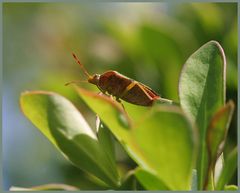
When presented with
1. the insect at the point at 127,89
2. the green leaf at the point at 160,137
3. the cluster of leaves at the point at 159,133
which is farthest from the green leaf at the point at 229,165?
the insect at the point at 127,89

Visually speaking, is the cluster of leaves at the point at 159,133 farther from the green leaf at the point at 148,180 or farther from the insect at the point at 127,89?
the insect at the point at 127,89

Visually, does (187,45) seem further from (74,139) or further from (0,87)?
(74,139)

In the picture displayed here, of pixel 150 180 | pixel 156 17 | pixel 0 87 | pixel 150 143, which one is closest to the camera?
pixel 150 143

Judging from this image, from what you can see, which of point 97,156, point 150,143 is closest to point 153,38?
point 97,156

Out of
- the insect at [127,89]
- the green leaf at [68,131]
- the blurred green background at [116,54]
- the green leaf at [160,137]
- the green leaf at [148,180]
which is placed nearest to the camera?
the green leaf at [160,137]

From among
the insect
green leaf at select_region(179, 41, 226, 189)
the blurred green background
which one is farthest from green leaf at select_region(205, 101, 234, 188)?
the blurred green background

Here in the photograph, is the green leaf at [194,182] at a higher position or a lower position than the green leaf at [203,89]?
lower

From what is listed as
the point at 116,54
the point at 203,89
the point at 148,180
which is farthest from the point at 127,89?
the point at 116,54

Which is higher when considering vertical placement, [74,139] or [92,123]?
[74,139]
